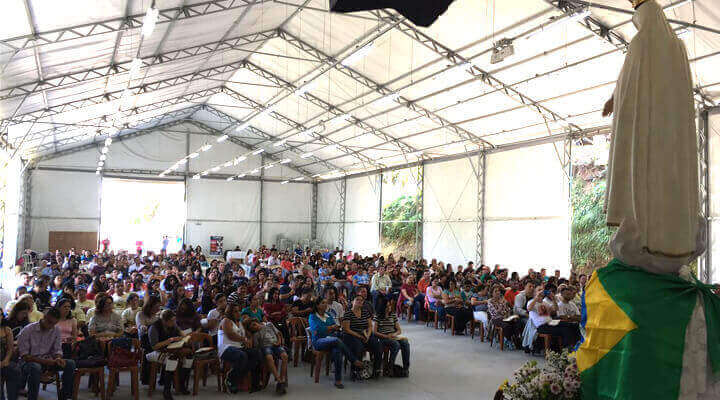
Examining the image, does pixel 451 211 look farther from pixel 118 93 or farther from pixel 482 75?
pixel 118 93

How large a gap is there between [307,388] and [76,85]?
35.1 ft

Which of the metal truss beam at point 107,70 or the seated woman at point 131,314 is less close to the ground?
the metal truss beam at point 107,70

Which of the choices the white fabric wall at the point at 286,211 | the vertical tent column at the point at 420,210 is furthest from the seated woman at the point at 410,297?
the white fabric wall at the point at 286,211

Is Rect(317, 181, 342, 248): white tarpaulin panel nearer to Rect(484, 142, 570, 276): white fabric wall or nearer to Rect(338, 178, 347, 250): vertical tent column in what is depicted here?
Rect(338, 178, 347, 250): vertical tent column

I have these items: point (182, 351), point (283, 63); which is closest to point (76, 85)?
point (283, 63)

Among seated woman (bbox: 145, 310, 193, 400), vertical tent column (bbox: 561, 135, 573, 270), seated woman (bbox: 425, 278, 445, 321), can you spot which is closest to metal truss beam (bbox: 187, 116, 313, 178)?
vertical tent column (bbox: 561, 135, 573, 270)

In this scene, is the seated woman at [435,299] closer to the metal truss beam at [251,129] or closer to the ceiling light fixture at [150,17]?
the ceiling light fixture at [150,17]

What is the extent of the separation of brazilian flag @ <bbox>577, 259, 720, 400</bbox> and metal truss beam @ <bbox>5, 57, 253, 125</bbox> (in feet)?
46.3

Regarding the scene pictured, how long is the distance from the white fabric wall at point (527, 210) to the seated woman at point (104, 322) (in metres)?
11.4

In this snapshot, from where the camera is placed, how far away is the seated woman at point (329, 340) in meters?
6.30

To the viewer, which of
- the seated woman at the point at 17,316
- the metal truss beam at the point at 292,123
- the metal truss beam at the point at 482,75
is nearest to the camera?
the seated woman at the point at 17,316

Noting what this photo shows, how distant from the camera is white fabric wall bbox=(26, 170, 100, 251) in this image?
23438 millimetres

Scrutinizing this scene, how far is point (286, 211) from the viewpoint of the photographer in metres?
28.8

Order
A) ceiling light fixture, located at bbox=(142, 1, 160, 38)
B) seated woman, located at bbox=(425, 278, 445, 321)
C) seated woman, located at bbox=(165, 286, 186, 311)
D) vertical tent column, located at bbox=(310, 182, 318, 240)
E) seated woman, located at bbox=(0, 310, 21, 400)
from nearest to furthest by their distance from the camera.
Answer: seated woman, located at bbox=(0, 310, 21, 400), ceiling light fixture, located at bbox=(142, 1, 160, 38), seated woman, located at bbox=(165, 286, 186, 311), seated woman, located at bbox=(425, 278, 445, 321), vertical tent column, located at bbox=(310, 182, 318, 240)
